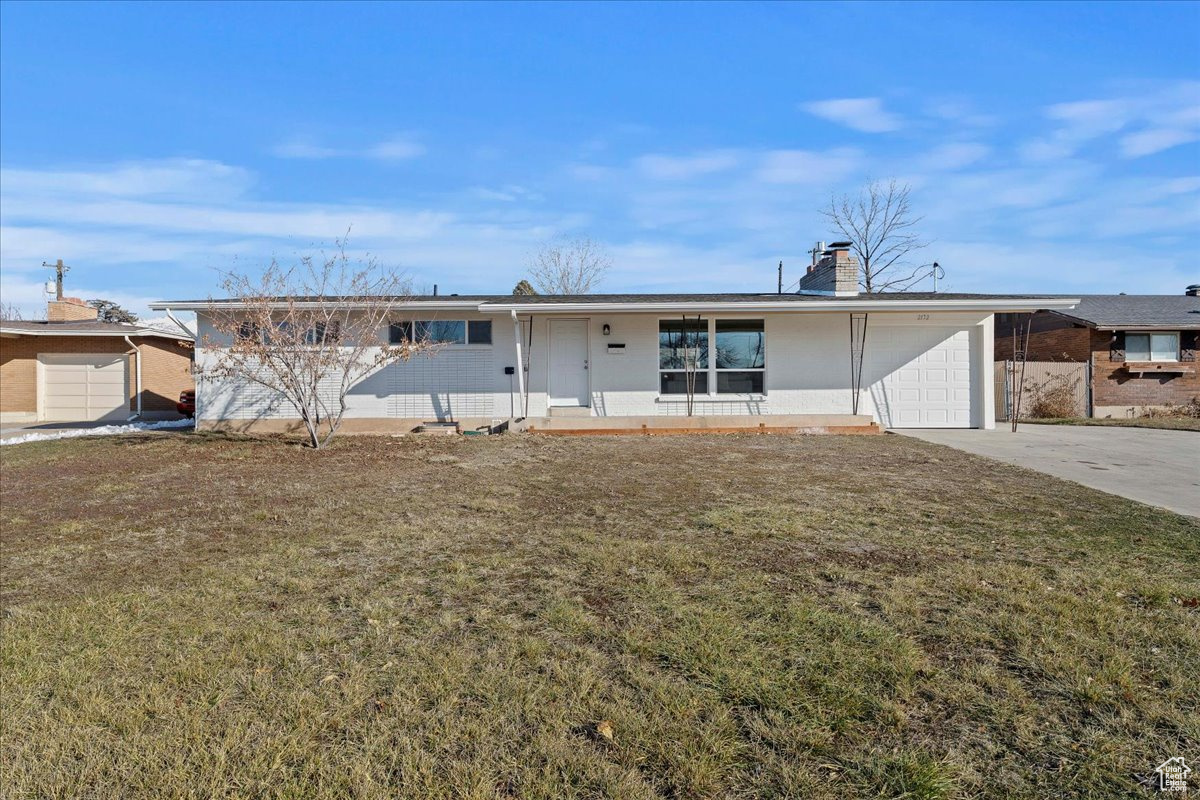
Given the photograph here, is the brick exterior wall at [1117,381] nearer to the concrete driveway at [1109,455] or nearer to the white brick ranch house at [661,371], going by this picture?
the concrete driveway at [1109,455]

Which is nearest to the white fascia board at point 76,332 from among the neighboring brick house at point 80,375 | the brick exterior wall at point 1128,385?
the neighboring brick house at point 80,375

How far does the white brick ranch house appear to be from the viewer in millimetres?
13641

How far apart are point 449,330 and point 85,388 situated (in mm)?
13917

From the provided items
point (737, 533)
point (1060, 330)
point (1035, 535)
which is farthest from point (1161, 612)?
point (1060, 330)

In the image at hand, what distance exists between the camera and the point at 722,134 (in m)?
17.4

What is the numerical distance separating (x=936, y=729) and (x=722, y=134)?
57.1ft

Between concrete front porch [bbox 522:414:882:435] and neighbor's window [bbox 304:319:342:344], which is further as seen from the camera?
concrete front porch [bbox 522:414:882:435]

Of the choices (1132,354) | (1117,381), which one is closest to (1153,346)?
(1132,354)

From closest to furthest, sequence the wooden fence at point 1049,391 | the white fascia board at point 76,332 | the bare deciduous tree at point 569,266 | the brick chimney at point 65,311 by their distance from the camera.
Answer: the wooden fence at point 1049,391 < the white fascia board at point 76,332 < the brick chimney at point 65,311 < the bare deciduous tree at point 569,266

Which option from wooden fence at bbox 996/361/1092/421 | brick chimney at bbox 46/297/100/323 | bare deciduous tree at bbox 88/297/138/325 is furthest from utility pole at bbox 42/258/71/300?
wooden fence at bbox 996/361/1092/421

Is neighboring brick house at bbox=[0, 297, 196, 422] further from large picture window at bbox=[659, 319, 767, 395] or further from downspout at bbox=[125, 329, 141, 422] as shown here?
large picture window at bbox=[659, 319, 767, 395]

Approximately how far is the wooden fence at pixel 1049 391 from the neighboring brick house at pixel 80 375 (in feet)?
78.3

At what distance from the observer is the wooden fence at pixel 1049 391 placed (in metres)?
18.0

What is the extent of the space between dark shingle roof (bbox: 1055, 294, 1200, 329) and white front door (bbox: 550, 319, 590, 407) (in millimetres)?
14914
